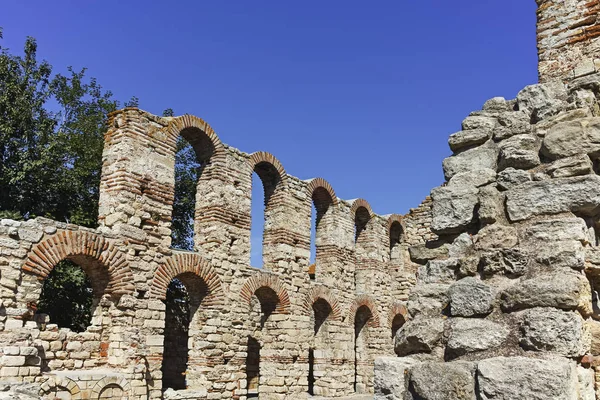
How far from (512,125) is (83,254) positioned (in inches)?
317

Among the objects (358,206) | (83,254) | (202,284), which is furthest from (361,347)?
(83,254)

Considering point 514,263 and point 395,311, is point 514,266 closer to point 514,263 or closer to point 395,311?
point 514,263

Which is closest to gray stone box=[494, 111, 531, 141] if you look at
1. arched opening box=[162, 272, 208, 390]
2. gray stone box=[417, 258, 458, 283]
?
gray stone box=[417, 258, 458, 283]

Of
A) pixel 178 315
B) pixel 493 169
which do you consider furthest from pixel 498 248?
pixel 178 315

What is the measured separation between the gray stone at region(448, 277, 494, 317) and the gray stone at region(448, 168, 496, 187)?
0.73 m

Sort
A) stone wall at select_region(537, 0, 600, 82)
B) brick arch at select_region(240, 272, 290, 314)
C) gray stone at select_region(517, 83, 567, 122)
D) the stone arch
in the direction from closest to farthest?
gray stone at select_region(517, 83, 567, 122) → stone wall at select_region(537, 0, 600, 82) → the stone arch → brick arch at select_region(240, 272, 290, 314)

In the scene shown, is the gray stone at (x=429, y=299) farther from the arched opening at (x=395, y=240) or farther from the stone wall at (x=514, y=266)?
the arched opening at (x=395, y=240)

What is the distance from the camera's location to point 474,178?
4.11 meters

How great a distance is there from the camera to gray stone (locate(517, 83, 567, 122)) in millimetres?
4132

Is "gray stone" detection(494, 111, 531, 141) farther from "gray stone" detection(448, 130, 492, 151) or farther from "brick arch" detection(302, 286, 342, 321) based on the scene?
"brick arch" detection(302, 286, 342, 321)

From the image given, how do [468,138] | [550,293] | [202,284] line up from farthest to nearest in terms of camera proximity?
[202,284]
[468,138]
[550,293]

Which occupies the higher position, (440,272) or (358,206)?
(358,206)

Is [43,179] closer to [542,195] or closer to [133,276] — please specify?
[133,276]

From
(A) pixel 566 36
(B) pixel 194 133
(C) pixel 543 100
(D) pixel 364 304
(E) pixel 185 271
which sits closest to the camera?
(C) pixel 543 100
